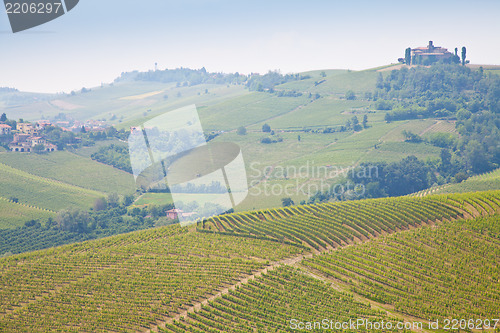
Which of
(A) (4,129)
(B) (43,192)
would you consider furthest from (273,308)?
(A) (4,129)

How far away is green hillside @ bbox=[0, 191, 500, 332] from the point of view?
2494 cm

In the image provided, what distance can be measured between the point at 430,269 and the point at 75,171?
73.9 m

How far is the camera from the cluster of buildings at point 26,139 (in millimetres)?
94312

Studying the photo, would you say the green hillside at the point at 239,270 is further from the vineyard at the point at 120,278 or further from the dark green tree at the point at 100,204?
the dark green tree at the point at 100,204

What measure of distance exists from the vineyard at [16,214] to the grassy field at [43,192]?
2.96 m

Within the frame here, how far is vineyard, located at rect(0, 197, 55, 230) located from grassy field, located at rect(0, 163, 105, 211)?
2956 millimetres

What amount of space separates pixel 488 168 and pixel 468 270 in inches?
2450

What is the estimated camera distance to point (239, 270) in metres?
29.5

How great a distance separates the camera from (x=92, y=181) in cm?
8462

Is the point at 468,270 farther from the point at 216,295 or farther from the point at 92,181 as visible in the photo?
the point at 92,181

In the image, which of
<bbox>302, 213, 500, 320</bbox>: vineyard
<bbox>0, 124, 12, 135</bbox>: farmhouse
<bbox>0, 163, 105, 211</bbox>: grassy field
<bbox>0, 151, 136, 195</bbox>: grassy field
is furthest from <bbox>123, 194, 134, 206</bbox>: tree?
<bbox>302, 213, 500, 320</bbox>: vineyard

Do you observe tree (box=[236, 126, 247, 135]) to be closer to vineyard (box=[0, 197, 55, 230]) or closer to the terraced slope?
vineyard (box=[0, 197, 55, 230])

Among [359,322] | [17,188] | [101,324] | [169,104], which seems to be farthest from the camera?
[169,104]

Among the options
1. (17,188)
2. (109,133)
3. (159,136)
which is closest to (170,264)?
(17,188)
